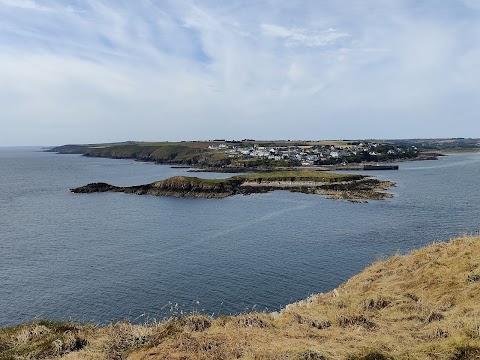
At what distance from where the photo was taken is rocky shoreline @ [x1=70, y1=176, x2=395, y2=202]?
90.6m

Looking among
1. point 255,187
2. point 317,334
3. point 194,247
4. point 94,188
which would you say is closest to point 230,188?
point 255,187

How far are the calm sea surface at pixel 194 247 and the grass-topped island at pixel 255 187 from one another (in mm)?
7185

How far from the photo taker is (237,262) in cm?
3959

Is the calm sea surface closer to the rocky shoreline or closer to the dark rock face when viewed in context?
the rocky shoreline

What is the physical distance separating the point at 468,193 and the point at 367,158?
101 metres

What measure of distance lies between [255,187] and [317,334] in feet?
289

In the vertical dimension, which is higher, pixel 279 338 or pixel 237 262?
pixel 279 338

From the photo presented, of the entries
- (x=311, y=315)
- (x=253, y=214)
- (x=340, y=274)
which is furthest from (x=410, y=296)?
(x=253, y=214)

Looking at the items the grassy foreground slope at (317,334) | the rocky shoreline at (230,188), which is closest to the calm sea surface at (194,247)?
the grassy foreground slope at (317,334)

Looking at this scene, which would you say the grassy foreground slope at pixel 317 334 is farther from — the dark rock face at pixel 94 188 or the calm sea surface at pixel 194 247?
the dark rock face at pixel 94 188

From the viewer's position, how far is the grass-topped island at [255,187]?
89.9 metres

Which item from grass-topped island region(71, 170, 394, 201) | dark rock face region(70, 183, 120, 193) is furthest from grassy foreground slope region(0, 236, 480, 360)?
dark rock face region(70, 183, 120, 193)

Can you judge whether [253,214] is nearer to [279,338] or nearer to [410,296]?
[410,296]

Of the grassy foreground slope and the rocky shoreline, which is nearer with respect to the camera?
the grassy foreground slope
